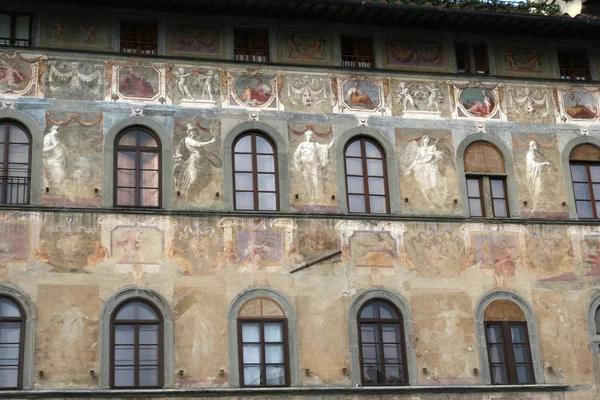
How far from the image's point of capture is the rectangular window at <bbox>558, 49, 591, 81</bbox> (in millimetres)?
22453

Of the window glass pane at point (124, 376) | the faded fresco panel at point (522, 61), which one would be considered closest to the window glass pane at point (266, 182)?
the window glass pane at point (124, 376)

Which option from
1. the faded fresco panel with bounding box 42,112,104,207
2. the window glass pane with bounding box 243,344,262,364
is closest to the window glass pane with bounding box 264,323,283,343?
the window glass pane with bounding box 243,344,262,364

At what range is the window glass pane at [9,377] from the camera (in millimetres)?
17688

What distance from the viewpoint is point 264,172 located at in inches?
792

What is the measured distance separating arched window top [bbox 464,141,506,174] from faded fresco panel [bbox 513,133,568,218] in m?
0.33

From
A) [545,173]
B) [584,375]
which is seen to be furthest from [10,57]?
[584,375]

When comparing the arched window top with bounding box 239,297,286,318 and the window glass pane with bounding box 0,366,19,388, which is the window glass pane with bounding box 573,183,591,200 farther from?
the window glass pane with bounding box 0,366,19,388

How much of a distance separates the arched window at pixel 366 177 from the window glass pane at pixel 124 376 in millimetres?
5039

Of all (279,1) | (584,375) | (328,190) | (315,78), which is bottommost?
(584,375)

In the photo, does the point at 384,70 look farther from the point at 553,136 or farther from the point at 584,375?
the point at 584,375

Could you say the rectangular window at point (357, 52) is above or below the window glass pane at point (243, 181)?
above

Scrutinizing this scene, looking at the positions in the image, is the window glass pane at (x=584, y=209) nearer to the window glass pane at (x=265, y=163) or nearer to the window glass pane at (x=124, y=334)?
the window glass pane at (x=265, y=163)

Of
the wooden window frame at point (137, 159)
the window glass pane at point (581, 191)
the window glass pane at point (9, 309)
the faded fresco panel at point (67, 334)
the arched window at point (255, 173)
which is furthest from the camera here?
the window glass pane at point (581, 191)

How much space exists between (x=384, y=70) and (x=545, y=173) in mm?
3741
